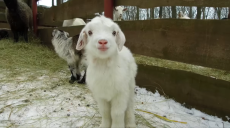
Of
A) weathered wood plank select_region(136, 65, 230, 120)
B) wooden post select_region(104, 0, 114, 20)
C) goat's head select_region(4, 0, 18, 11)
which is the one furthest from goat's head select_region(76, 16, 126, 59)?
goat's head select_region(4, 0, 18, 11)

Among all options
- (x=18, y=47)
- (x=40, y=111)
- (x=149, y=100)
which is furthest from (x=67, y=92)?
(x=18, y=47)

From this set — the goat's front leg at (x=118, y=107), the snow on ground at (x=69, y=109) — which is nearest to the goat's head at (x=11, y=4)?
the snow on ground at (x=69, y=109)

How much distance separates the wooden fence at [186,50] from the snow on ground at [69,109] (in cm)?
18

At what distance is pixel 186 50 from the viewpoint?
8.27 ft

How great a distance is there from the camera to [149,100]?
2.89m

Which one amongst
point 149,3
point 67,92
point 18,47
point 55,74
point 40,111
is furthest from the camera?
point 18,47

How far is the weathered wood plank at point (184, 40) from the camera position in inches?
85.6

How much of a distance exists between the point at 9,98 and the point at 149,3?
8.66 ft

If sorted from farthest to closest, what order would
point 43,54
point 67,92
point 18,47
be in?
1. point 18,47
2. point 43,54
3. point 67,92

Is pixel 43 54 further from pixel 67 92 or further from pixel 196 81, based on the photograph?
pixel 196 81

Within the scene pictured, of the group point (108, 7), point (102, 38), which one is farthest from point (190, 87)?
point (108, 7)

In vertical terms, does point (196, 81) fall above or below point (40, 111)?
above

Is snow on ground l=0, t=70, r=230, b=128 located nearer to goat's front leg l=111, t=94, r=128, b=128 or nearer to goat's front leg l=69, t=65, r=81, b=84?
goat's front leg l=69, t=65, r=81, b=84

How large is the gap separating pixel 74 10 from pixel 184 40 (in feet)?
9.85
